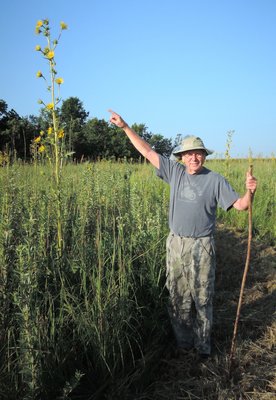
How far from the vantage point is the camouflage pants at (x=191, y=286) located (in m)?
2.73

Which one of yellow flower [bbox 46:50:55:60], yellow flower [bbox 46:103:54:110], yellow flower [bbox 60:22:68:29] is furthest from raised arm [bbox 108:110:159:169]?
yellow flower [bbox 60:22:68:29]

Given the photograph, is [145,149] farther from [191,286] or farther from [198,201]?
[191,286]

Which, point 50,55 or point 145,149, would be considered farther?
point 145,149

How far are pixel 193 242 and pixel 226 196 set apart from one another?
0.43 meters

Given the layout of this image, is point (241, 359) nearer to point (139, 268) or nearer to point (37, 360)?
point (139, 268)

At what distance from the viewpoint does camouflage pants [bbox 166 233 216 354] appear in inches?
107

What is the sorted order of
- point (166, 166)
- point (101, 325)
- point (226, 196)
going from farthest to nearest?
point (166, 166) < point (226, 196) < point (101, 325)

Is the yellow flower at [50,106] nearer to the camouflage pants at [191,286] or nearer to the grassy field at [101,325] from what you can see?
the grassy field at [101,325]

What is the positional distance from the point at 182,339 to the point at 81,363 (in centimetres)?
89

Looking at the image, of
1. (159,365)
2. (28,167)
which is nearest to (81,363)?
(159,365)

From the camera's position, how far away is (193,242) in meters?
2.74

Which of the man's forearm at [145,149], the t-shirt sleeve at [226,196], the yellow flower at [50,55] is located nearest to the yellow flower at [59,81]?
the yellow flower at [50,55]

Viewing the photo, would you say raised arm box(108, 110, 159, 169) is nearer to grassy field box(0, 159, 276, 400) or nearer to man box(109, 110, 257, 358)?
man box(109, 110, 257, 358)

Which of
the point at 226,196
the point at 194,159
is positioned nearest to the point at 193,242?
the point at 226,196
